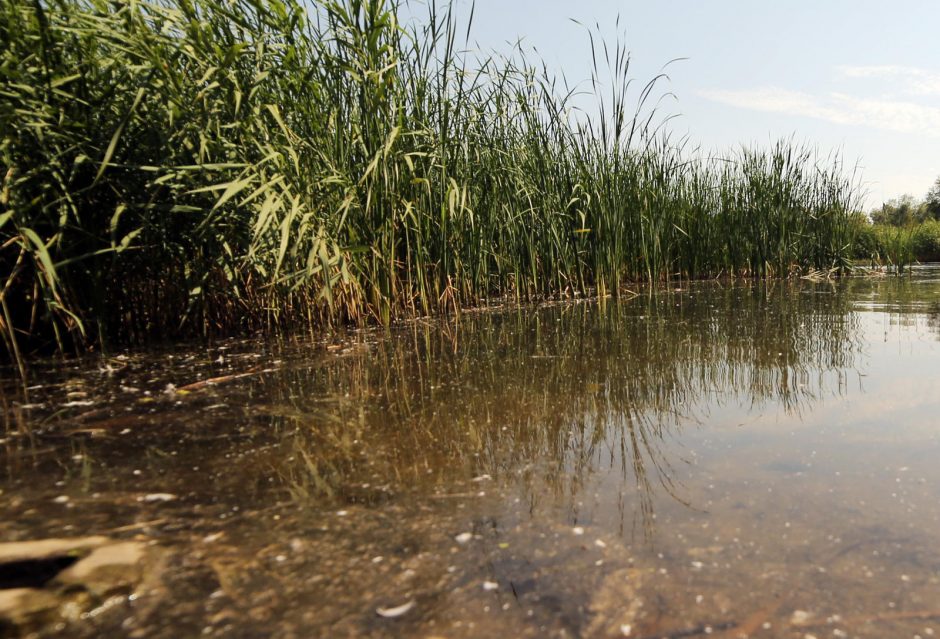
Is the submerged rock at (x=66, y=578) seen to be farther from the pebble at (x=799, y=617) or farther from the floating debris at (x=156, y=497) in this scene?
the pebble at (x=799, y=617)

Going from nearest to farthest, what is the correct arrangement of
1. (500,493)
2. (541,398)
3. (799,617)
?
(799,617) < (500,493) < (541,398)

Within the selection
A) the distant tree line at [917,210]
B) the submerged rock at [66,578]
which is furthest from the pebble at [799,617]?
the distant tree line at [917,210]

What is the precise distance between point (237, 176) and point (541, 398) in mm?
1660

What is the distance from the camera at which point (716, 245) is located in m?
7.64

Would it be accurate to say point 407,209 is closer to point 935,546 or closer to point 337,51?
point 337,51

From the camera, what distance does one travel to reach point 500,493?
3.75 ft

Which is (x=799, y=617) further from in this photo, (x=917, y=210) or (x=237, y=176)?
(x=917, y=210)

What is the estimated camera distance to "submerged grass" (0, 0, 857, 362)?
233 cm

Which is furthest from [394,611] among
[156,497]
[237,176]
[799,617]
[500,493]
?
[237,176]

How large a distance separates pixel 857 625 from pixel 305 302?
2.95 metres

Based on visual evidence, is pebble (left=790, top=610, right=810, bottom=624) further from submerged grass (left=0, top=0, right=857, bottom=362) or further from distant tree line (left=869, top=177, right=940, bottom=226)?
distant tree line (left=869, top=177, right=940, bottom=226)

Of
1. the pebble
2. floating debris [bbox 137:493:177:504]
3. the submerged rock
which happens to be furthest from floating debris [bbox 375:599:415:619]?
floating debris [bbox 137:493:177:504]

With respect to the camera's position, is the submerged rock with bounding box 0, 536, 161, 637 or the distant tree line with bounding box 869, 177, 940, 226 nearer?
the submerged rock with bounding box 0, 536, 161, 637

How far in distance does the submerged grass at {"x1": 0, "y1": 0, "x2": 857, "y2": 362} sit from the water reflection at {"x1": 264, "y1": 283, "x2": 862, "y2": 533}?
584 millimetres
